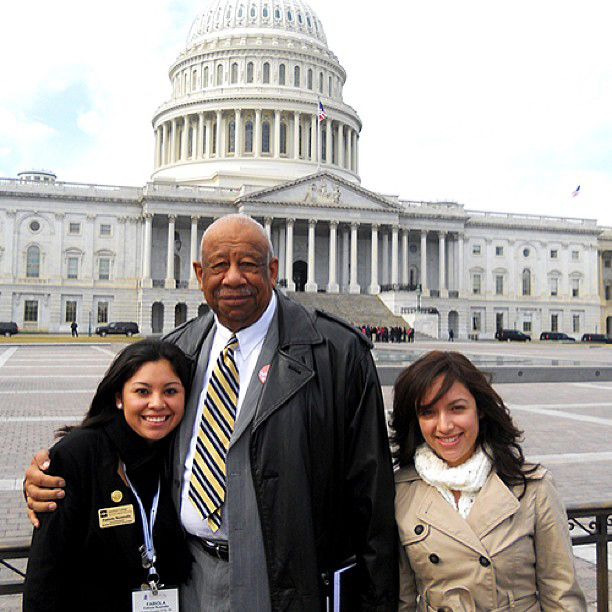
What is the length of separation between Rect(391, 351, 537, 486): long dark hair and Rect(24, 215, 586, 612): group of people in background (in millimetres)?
11

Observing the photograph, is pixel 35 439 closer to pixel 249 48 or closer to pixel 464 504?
pixel 464 504

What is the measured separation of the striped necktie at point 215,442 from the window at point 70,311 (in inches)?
2697

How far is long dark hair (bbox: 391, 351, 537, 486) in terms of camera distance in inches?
145

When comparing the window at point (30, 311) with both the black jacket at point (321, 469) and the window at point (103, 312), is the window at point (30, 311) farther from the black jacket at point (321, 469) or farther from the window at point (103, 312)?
the black jacket at point (321, 469)

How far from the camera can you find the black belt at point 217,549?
351 cm

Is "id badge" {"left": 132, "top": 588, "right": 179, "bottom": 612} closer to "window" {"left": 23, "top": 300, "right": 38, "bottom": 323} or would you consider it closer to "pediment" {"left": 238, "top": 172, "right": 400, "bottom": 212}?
"pediment" {"left": 238, "top": 172, "right": 400, "bottom": 212}

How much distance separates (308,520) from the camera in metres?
3.39

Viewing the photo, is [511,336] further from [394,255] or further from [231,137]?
[231,137]

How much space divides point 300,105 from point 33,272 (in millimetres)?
36458

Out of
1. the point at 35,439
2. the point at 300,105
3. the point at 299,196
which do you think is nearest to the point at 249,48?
the point at 300,105

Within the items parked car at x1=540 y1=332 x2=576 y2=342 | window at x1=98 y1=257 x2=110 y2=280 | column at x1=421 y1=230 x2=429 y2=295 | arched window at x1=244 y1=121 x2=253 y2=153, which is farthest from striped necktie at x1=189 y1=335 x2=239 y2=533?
arched window at x1=244 y1=121 x2=253 y2=153

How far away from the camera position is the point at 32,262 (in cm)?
6744

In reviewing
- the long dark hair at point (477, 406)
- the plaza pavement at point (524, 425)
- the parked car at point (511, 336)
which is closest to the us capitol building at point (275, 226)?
the parked car at point (511, 336)

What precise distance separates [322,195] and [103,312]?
25.7m
